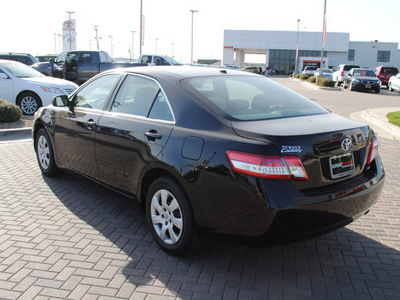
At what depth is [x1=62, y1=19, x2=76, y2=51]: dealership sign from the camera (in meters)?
53.4

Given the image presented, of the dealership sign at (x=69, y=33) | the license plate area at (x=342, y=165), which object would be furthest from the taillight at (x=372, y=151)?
the dealership sign at (x=69, y=33)

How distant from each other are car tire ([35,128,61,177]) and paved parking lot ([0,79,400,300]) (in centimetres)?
94

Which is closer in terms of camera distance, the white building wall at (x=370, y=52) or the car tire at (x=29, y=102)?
the car tire at (x=29, y=102)

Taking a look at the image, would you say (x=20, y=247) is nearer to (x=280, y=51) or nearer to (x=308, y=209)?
(x=308, y=209)

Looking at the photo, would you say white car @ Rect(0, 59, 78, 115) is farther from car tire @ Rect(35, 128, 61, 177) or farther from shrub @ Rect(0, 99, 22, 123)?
car tire @ Rect(35, 128, 61, 177)

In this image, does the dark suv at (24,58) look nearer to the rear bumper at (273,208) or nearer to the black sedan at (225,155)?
the black sedan at (225,155)

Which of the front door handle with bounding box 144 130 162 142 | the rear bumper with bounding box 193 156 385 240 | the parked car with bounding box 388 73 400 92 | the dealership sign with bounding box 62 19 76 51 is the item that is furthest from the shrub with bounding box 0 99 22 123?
the dealership sign with bounding box 62 19 76 51

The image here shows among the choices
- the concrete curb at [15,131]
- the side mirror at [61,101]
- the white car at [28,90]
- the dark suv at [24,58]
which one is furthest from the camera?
the dark suv at [24,58]

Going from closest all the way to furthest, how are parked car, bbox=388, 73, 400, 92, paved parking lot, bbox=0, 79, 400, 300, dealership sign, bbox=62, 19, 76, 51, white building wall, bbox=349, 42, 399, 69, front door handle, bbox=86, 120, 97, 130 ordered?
paved parking lot, bbox=0, 79, 400, 300, front door handle, bbox=86, 120, 97, 130, parked car, bbox=388, 73, 400, 92, dealership sign, bbox=62, 19, 76, 51, white building wall, bbox=349, 42, 399, 69

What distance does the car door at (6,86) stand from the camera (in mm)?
11211

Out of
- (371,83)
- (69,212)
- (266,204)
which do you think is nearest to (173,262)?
(266,204)

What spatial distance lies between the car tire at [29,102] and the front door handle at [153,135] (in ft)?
28.5

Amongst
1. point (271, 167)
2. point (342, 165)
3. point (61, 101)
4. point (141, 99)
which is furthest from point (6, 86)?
point (342, 165)

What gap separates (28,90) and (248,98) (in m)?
9.15
